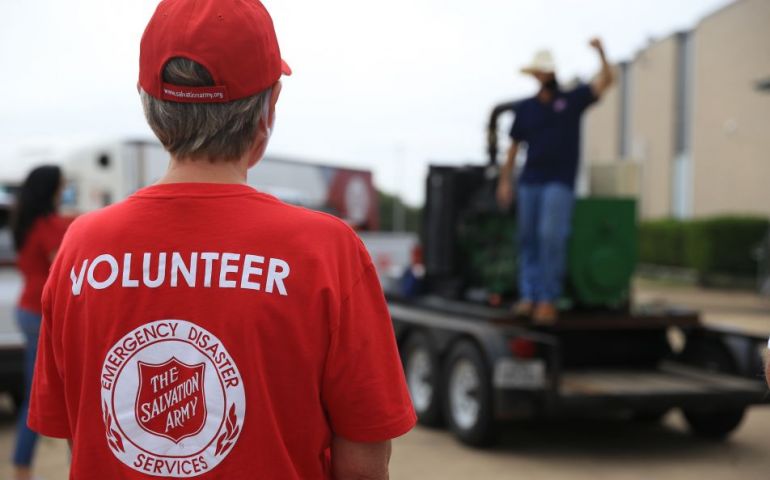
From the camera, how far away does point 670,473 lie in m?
6.26

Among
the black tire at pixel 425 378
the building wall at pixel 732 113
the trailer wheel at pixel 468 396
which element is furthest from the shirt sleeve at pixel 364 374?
the building wall at pixel 732 113

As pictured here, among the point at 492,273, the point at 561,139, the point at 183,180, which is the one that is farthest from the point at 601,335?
the point at 183,180

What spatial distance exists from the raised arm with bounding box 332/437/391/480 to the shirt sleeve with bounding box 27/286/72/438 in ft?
1.83

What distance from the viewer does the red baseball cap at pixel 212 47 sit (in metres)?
1.67

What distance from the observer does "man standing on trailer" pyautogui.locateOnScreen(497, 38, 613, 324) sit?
22.6 feet

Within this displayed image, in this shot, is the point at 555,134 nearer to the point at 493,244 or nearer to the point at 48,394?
the point at 493,244

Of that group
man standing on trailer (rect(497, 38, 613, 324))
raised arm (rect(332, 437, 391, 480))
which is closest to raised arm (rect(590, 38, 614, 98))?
man standing on trailer (rect(497, 38, 613, 324))

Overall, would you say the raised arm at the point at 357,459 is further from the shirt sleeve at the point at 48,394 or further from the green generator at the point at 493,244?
the green generator at the point at 493,244

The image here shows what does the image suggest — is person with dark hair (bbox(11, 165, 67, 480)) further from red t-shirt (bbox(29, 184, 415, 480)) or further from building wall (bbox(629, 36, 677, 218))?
building wall (bbox(629, 36, 677, 218))

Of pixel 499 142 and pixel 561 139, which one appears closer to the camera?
pixel 561 139

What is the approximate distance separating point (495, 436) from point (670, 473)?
121cm

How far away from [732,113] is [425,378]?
77.7 feet

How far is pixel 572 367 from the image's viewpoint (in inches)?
294

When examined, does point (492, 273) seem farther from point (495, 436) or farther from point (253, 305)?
point (253, 305)
